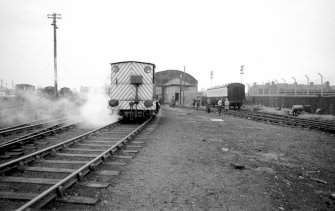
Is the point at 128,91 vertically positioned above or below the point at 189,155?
above

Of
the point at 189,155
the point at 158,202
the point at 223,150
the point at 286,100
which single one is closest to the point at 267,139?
the point at 223,150

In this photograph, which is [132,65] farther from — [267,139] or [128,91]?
[267,139]

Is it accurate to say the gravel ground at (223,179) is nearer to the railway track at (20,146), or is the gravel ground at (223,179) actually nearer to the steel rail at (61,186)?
the steel rail at (61,186)

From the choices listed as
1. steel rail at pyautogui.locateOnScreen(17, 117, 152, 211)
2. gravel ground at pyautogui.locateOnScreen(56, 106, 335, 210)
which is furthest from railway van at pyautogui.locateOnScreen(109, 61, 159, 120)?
steel rail at pyautogui.locateOnScreen(17, 117, 152, 211)

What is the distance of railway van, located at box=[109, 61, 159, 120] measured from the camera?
12.2 metres

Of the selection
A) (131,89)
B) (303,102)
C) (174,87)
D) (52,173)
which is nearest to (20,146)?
(52,173)

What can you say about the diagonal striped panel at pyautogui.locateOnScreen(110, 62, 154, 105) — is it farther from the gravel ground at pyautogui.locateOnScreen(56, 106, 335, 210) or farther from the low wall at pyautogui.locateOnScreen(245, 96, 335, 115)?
the low wall at pyautogui.locateOnScreen(245, 96, 335, 115)

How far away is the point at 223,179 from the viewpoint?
494 centimetres

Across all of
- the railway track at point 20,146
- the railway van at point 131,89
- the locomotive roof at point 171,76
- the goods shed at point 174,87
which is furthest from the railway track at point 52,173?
the locomotive roof at point 171,76

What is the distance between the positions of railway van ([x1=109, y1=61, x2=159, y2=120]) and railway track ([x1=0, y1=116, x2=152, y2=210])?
15.8 feet

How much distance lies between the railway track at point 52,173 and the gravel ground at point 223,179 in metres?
0.57

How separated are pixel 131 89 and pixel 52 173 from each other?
25.6 feet

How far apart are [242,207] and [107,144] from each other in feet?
16.2

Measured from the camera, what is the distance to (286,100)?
26438 mm
